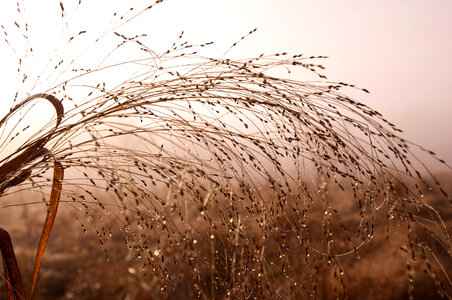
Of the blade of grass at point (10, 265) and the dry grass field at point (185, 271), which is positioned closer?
the blade of grass at point (10, 265)

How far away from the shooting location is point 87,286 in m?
2.79

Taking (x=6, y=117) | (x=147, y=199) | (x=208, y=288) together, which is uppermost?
(x=6, y=117)

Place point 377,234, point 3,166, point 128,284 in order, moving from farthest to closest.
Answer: point 377,234, point 128,284, point 3,166

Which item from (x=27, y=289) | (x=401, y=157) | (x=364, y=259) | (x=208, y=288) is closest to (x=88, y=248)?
(x=27, y=289)

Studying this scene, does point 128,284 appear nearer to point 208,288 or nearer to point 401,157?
point 208,288

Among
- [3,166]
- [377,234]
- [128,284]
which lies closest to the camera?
[3,166]

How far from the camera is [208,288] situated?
280cm

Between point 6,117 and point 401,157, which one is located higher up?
point 6,117

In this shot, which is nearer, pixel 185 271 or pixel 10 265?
pixel 10 265

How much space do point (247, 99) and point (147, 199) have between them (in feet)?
1.09

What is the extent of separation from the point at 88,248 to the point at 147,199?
2331 mm

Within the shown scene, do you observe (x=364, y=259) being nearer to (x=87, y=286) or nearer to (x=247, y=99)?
(x=87, y=286)

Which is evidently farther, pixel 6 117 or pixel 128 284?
pixel 128 284

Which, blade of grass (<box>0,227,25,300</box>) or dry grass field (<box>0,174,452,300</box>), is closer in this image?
blade of grass (<box>0,227,25,300</box>)
